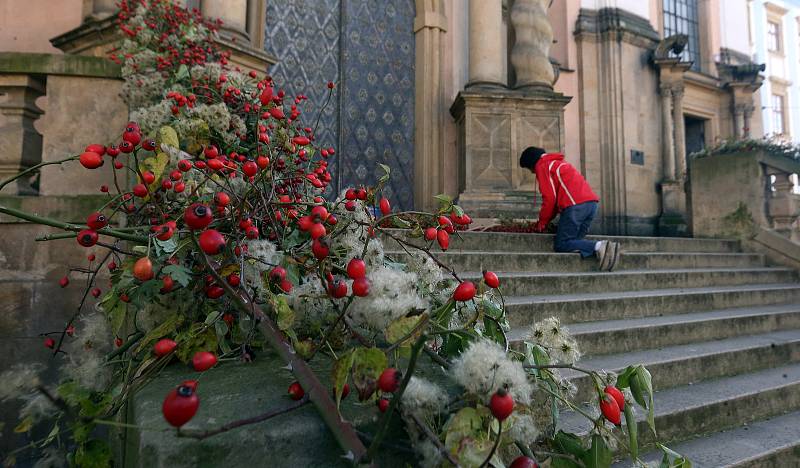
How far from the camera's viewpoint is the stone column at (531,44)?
823 cm

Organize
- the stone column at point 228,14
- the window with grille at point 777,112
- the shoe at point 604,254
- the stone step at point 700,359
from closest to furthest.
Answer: the stone step at point 700,359 < the shoe at point 604,254 < the stone column at point 228,14 < the window with grille at point 777,112

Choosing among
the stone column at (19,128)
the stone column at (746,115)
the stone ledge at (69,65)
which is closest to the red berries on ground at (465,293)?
the stone ledge at (69,65)

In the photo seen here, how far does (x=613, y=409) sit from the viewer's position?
996 millimetres

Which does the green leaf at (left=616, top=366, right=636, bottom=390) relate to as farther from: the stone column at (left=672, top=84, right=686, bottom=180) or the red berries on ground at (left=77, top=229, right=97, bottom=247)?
the stone column at (left=672, top=84, right=686, bottom=180)

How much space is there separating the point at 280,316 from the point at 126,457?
1.67 ft

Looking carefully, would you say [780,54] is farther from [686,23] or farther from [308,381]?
[308,381]

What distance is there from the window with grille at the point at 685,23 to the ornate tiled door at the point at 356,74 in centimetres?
1106

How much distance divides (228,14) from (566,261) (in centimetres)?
502

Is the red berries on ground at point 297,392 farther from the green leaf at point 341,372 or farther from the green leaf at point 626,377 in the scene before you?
the green leaf at point 626,377

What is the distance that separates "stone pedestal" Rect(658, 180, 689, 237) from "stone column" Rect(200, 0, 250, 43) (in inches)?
423

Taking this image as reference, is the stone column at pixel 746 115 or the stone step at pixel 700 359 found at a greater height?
the stone column at pixel 746 115

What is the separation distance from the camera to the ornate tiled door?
768 cm

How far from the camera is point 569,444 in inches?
43.3

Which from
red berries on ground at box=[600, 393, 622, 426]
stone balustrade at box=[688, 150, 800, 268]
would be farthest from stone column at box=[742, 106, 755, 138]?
red berries on ground at box=[600, 393, 622, 426]
